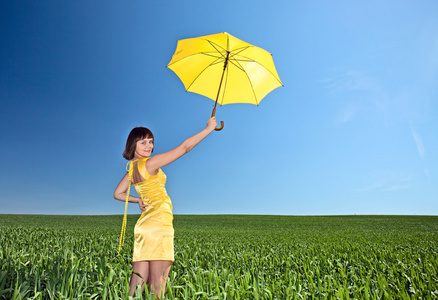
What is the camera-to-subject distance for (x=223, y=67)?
5008 millimetres

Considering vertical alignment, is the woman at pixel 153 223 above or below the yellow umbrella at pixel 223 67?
below

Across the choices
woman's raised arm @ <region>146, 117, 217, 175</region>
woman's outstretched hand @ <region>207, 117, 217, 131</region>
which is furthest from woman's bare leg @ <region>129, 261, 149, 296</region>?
woman's outstretched hand @ <region>207, 117, 217, 131</region>

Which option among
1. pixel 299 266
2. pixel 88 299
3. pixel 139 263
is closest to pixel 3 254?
pixel 88 299

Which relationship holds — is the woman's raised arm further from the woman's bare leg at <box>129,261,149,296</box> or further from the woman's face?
the woman's bare leg at <box>129,261,149,296</box>

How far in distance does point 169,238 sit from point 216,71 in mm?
2952

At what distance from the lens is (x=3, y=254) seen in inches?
295

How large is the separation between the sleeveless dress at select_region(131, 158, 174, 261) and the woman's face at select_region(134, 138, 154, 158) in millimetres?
218

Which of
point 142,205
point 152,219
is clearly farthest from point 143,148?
point 152,219

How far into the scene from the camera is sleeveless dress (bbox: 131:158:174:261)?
337 centimetres

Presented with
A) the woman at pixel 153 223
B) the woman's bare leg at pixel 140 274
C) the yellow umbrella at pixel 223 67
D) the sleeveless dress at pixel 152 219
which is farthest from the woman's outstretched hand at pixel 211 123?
the woman's bare leg at pixel 140 274

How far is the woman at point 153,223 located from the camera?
3363 millimetres

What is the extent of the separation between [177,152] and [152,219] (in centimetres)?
86

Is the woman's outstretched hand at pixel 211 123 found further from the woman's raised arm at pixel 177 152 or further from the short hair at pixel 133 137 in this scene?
the short hair at pixel 133 137

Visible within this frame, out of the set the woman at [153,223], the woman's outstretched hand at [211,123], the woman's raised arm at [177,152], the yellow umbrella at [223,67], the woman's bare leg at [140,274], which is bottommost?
the woman's bare leg at [140,274]
